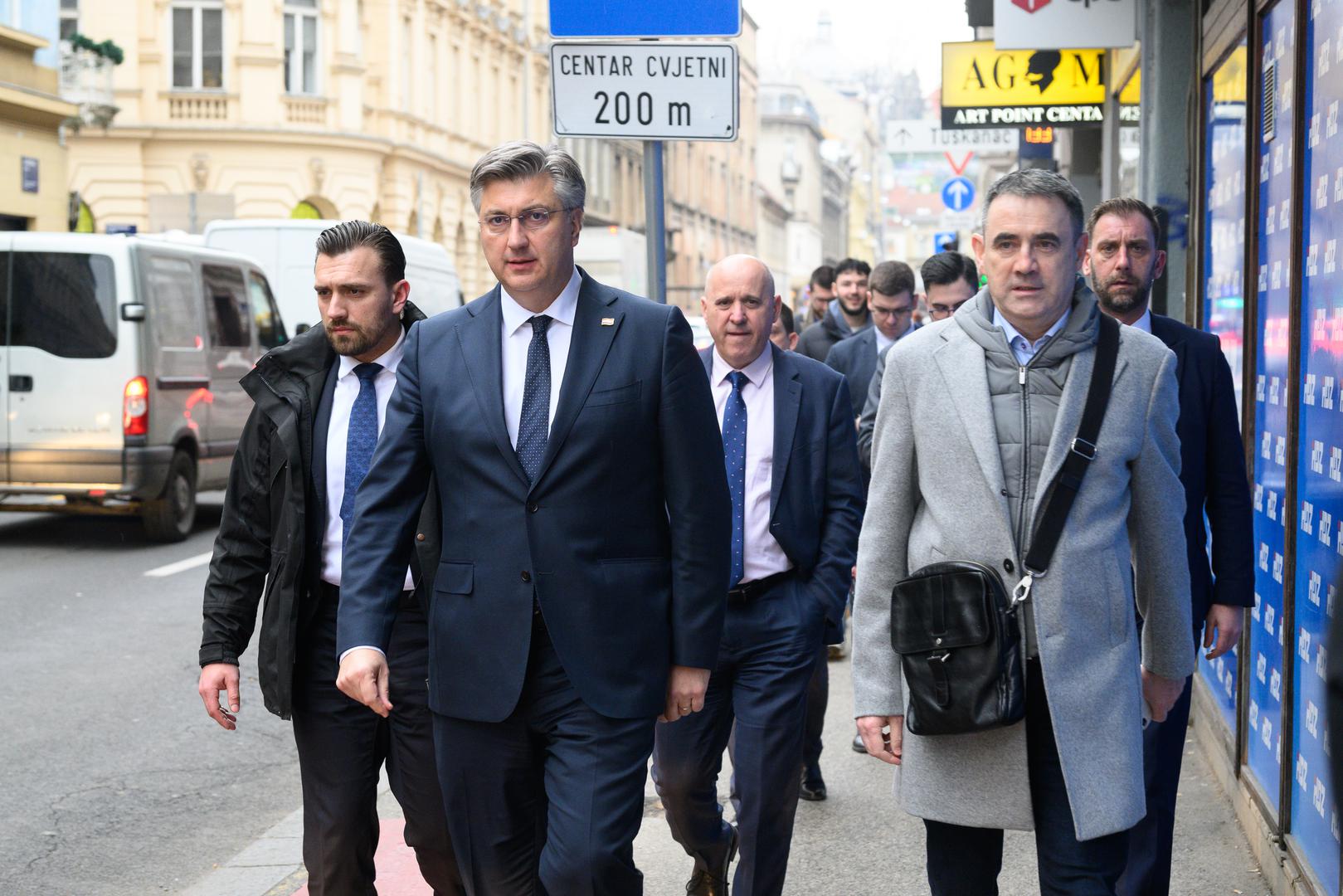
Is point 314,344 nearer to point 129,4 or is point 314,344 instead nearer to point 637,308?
point 637,308

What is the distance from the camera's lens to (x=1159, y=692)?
3.88 m

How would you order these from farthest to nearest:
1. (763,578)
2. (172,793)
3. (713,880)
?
(172,793)
(713,880)
(763,578)

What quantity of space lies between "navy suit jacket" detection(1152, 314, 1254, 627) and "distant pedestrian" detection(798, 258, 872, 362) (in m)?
6.05

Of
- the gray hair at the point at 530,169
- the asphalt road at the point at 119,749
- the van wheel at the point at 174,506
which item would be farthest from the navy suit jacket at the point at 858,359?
the van wheel at the point at 174,506

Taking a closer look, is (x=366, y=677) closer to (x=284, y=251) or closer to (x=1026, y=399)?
(x=1026, y=399)

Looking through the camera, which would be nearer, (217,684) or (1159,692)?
(1159,692)

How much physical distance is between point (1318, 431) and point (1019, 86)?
10456 mm

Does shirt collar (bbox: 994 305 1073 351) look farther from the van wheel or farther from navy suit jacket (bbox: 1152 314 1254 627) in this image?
the van wheel

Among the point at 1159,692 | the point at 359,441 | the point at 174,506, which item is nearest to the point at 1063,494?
the point at 1159,692

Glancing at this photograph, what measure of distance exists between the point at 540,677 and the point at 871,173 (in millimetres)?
159188

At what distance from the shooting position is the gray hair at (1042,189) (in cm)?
370

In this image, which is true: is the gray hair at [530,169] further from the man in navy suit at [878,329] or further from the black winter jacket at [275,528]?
the man in navy suit at [878,329]

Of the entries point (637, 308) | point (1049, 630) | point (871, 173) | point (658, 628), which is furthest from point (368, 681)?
point (871, 173)

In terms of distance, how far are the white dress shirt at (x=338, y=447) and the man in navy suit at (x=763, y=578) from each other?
961 mm
